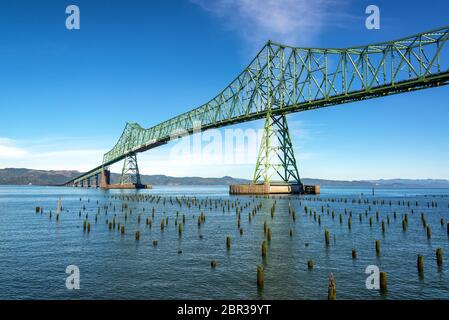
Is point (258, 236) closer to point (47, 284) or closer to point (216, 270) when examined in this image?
point (216, 270)

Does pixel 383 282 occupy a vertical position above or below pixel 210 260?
above
